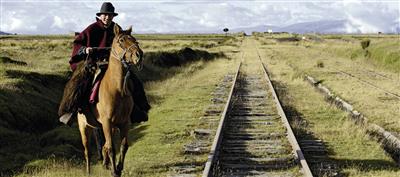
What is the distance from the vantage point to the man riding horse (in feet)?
24.9

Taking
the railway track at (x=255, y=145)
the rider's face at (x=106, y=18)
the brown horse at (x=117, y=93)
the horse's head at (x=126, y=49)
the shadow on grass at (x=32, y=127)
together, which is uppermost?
the rider's face at (x=106, y=18)

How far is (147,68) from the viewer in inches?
1086

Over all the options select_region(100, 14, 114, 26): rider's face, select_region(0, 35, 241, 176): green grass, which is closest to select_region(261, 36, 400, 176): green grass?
select_region(0, 35, 241, 176): green grass

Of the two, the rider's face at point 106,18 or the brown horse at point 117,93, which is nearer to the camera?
the brown horse at point 117,93

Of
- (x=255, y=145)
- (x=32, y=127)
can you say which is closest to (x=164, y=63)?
(x=32, y=127)

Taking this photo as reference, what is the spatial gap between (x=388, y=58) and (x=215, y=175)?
2826cm

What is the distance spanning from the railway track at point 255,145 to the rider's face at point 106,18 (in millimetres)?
2614

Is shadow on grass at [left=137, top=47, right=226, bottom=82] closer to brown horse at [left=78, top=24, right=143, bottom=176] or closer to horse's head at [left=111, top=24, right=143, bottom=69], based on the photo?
brown horse at [left=78, top=24, right=143, bottom=176]

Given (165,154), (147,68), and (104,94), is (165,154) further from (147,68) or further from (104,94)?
(147,68)

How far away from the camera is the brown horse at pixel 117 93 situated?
→ 6684 millimetres

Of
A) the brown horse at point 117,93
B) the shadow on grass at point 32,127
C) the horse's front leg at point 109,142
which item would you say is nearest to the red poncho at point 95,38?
the brown horse at point 117,93

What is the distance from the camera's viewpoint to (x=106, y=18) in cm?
760

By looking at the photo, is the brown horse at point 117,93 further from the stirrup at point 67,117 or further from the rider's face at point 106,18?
A: the rider's face at point 106,18

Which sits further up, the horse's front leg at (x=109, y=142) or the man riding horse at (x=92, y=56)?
the man riding horse at (x=92, y=56)
